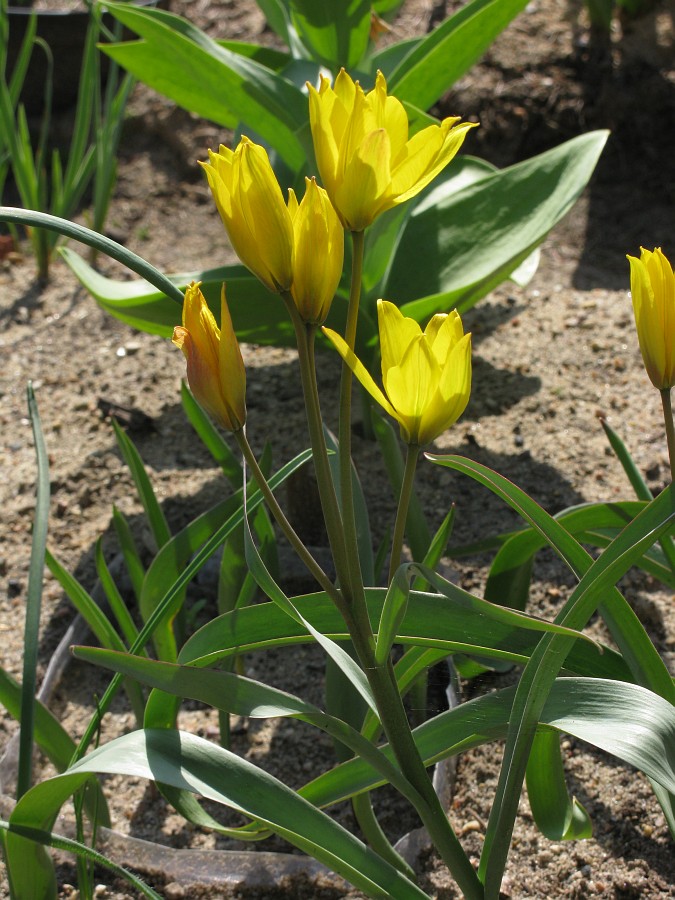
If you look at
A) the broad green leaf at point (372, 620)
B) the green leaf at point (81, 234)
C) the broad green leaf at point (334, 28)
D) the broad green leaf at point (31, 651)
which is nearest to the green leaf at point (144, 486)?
the broad green leaf at point (31, 651)

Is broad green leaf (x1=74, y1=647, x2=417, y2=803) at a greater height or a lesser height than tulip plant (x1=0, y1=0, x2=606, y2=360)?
lesser

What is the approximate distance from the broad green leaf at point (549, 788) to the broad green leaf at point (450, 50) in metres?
1.05

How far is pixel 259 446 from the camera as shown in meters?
1.73

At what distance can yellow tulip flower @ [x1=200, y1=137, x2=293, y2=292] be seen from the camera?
0.56 metres

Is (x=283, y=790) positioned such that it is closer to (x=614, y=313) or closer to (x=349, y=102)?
(x=349, y=102)

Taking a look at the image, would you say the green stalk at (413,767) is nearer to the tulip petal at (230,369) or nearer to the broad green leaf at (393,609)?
the broad green leaf at (393,609)

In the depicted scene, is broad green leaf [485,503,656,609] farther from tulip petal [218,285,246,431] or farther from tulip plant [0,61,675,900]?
tulip petal [218,285,246,431]

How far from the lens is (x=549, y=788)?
0.84 meters

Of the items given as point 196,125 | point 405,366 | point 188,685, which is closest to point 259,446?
point 188,685

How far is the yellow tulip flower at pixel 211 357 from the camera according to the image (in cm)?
58

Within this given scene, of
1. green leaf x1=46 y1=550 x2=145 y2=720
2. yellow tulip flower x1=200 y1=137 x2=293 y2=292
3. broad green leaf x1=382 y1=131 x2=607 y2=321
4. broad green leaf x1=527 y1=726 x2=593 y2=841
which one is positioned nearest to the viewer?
yellow tulip flower x1=200 y1=137 x2=293 y2=292

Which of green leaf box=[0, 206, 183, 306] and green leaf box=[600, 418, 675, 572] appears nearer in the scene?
green leaf box=[0, 206, 183, 306]

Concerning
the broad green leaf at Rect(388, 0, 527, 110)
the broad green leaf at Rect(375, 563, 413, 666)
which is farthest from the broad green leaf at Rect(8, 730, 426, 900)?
the broad green leaf at Rect(388, 0, 527, 110)

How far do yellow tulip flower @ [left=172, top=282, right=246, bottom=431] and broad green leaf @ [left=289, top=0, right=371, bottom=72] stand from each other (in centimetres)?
111
